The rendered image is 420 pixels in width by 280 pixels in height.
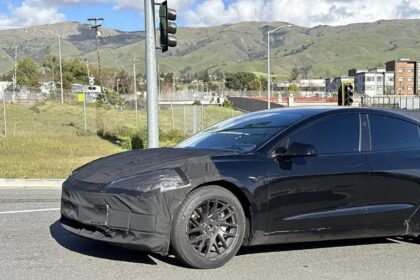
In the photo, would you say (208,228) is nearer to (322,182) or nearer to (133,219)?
(133,219)

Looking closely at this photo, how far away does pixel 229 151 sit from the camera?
566 cm

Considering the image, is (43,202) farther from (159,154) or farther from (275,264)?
(275,264)

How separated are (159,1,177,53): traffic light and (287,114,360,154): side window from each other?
7.66 m

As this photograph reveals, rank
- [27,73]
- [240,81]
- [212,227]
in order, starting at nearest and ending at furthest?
[212,227], [27,73], [240,81]

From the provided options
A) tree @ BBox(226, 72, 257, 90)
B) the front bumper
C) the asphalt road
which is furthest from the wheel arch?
tree @ BBox(226, 72, 257, 90)

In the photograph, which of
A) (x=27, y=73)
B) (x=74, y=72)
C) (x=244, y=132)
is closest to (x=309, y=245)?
(x=244, y=132)

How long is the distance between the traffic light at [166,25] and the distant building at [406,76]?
512 ft

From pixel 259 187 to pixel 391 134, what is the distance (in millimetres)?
1903

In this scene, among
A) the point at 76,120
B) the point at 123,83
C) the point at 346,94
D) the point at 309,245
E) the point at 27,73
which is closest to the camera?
the point at 309,245

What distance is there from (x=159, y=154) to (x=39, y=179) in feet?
22.5

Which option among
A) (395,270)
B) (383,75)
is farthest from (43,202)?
(383,75)

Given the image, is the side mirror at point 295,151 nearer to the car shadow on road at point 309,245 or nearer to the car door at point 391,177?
the car door at point 391,177

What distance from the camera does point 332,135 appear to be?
239 inches

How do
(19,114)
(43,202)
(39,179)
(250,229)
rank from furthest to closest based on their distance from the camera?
(19,114)
(39,179)
(43,202)
(250,229)
